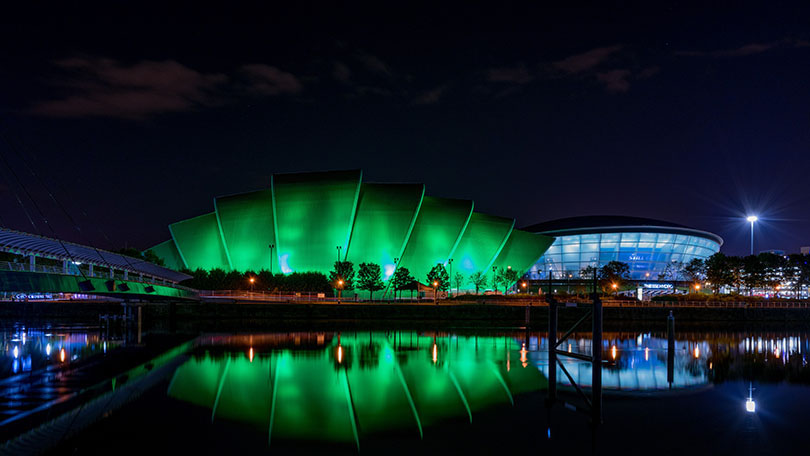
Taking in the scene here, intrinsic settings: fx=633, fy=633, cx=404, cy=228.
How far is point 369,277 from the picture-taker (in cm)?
7100

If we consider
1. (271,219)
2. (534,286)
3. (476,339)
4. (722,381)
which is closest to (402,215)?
(271,219)

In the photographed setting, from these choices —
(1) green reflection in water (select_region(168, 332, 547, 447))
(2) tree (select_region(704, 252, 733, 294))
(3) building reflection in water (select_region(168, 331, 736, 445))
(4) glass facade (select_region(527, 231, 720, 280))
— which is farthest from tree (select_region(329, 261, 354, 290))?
(2) tree (select_region(704, 252, 733, 294))

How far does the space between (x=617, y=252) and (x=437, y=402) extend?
3348 inches

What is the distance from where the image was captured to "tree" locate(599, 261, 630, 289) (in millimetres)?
80644

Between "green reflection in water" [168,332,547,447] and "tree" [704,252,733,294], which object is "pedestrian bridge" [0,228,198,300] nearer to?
"green reflection in water" [168,332,547,447]

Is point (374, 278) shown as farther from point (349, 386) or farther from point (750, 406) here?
point (750, 406)

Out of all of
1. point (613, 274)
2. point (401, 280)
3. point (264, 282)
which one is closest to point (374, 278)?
point (401, 280)

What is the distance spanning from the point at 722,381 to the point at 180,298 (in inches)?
1516

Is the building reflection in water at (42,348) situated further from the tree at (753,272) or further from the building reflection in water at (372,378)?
the tree at (753,272)

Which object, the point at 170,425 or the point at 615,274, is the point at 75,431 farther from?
the point at 615,274

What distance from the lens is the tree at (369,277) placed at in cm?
7075

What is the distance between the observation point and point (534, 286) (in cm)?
9425

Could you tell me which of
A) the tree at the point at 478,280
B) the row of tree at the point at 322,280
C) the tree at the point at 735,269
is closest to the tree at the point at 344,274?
the row of tree at the point at 322,280

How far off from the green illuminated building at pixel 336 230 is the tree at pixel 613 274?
14386 millimetres
